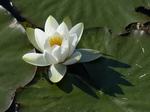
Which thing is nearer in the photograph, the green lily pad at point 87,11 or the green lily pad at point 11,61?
the green lily pad at point 11,61

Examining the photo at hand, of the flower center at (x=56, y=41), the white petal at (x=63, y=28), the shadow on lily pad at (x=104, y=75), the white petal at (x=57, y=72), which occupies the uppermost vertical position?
the white petal at (x=63, y=28)

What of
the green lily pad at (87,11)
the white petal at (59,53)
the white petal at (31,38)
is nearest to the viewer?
the white petal at (59,53)

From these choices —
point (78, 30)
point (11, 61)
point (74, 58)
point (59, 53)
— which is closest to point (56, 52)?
point (59, 53)

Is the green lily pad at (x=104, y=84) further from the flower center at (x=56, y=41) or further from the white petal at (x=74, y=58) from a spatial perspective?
the flower center at (x=56, y=41)

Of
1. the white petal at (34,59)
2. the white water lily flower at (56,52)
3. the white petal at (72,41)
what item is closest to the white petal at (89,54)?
the white water lily flower at (56,52)

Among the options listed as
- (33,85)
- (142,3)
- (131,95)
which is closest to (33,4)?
(33,85)

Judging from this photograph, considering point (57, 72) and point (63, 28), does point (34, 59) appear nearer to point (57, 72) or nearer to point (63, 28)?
point (57, 72)
